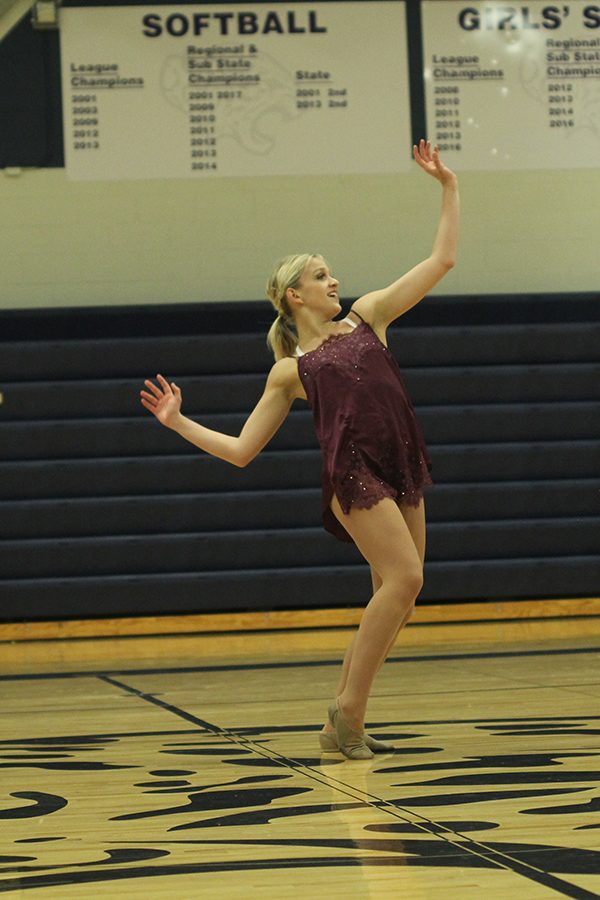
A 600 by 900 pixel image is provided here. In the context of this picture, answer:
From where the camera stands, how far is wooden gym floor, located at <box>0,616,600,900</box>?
2062 millimetres

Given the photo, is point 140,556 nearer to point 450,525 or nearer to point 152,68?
point 450,525

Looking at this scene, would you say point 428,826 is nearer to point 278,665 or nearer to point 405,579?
point 405,579

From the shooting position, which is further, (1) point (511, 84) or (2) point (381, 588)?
(1) point (511, 84)

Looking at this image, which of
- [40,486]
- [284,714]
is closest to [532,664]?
[284,714]

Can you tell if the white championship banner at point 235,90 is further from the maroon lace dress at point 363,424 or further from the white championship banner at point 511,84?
the maroon lace dress at point 363,424

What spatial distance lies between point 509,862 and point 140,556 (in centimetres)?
572

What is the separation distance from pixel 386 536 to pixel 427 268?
0.68m

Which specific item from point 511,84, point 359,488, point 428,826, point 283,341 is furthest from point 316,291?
point 511,84

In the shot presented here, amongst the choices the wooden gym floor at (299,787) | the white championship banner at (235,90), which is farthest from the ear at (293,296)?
the white championship banner at (235,90)

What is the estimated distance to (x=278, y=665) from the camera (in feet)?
21.2

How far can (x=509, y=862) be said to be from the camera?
2.07 m

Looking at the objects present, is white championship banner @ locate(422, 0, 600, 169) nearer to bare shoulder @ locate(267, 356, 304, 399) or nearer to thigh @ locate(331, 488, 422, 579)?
bare shoulder @ locate(267, 356, 304, 399)

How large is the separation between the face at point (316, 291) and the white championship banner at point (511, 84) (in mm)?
4608

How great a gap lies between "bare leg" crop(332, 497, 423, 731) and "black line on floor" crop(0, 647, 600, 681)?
290 centimetres
